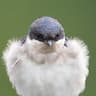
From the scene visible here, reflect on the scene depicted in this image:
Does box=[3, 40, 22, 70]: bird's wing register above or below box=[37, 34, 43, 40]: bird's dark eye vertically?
below

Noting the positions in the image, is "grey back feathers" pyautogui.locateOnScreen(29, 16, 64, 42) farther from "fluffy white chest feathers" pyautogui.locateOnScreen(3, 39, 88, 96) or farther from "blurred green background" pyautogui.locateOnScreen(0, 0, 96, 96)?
"blurred green background" pyautogui.locateOnScreen(0, 0, 96, 96)

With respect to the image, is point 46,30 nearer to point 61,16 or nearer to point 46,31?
point 46,31

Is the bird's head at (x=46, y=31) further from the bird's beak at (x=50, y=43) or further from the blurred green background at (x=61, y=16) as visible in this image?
the blurred green background at (x=61, y=16)

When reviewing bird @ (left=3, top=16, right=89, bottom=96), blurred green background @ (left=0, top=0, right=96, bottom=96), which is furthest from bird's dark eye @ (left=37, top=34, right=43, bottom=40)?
blurred green background @ (left=0, top=0, right=96, bottom=96)

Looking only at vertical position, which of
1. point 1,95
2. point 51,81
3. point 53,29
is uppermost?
point 53,29

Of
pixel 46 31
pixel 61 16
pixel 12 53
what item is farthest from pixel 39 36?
pixel 61 16

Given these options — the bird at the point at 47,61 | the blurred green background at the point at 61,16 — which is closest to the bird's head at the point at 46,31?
the bird at the point at 47,61

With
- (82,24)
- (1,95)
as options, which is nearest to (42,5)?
(82,24)

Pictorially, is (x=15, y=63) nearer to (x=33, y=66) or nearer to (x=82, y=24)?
(x=33, y=66)
